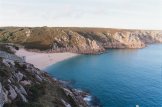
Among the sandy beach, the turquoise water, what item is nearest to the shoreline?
the sandy beach

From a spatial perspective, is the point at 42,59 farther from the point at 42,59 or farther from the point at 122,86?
the point at 122,86

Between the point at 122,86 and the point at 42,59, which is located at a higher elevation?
the point at 42,59

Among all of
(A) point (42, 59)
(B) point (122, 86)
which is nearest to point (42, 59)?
(A) point (42, 59)

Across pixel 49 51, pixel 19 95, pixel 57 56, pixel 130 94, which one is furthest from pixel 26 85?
→ pixel 49 51

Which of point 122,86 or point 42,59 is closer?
point 122,86

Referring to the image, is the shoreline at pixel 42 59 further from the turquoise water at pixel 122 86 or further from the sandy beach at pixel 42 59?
the turquoise water at pixel 122 86

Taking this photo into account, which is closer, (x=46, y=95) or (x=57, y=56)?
(x=46, y=95)

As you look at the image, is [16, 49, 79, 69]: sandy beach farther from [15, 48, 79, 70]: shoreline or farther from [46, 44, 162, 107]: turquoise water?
[46, 44, 162, 107]: turquoise water

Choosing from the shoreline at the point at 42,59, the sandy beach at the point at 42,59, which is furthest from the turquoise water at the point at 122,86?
the sandy beach at the point at 42,59

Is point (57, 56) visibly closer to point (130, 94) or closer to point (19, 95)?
point (130, 94)

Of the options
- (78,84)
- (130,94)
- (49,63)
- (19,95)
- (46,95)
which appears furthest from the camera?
(49,63)

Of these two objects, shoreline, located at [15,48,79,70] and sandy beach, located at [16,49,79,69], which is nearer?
shoreline, located at [15,48,79,70]
